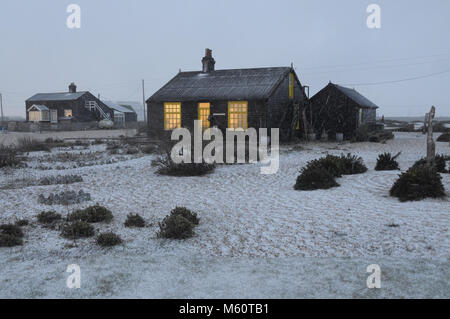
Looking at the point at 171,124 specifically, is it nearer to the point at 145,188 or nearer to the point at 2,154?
the point at 2,154

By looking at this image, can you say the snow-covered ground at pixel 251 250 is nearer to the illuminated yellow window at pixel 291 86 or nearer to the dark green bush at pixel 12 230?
the dark green bush at pixel 12 230

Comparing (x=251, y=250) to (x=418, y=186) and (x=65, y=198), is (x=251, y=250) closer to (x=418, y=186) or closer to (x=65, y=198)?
(x=418, y=186)

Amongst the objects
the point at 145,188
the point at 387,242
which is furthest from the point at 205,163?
the point at 387,242

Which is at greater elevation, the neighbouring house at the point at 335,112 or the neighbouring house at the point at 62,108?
the neighbouring house at the point at 62,108

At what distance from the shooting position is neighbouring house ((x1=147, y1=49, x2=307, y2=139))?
21.5 metres

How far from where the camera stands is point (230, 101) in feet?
72.0

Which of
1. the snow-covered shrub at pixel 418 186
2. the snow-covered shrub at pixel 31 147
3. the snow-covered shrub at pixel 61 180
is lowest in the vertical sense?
the snow-covered shrub at pixel 61 180

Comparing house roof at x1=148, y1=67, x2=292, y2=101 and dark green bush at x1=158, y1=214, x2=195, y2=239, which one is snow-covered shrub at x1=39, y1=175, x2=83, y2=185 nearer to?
dark green bush at x1=158, y1=214, x2=195, y2=239

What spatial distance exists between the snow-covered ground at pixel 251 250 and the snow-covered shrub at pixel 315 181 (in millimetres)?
413

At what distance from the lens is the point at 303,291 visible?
4.00 m

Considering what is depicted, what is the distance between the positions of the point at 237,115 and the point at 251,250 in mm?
17130

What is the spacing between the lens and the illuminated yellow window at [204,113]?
22605 millimetres

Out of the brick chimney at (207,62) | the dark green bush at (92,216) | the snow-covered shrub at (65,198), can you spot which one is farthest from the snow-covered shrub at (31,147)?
the dark green bush at (92,216)

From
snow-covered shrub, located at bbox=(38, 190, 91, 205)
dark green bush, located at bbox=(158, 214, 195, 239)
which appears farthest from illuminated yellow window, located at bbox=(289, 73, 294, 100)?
dark green bush, located at bbox=(158, 214, 195, 239)
